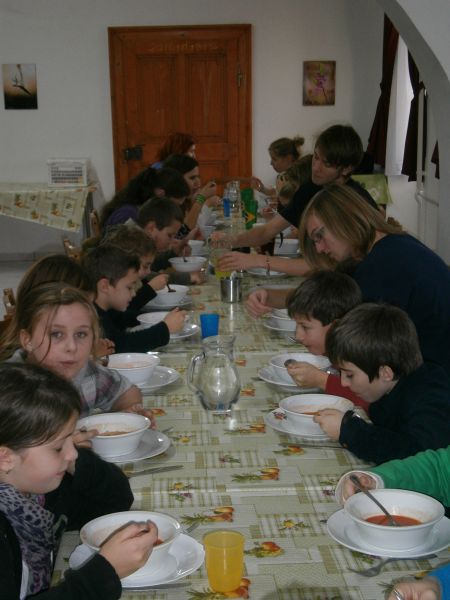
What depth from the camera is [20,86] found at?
8.05 m

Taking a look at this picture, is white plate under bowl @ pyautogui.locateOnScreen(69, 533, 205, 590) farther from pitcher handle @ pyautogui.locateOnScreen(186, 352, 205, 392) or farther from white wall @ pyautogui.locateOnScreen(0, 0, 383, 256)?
white wall @ pyautogui.locateOnScreen(0, 0, 383, 256)

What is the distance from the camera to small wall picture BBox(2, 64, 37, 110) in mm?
8016

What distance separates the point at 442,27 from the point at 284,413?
258cm

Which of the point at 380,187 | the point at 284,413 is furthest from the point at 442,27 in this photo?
the point at 380,187

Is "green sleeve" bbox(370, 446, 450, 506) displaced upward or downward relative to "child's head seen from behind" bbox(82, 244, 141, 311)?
downward

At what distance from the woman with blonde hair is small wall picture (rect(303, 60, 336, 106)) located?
5.56m

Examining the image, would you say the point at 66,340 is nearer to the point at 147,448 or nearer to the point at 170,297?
the point at 147,448

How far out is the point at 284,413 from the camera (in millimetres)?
2035

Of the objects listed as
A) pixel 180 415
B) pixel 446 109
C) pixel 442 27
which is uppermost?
pixel 442 27

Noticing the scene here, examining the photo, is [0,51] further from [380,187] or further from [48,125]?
[380,187]

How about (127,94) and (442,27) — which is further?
(127,94)

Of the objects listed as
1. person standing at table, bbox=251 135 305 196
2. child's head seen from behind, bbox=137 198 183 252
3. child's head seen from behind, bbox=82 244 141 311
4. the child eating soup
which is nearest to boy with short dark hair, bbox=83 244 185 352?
child's head seen from behind, bbox=82 244 141 311

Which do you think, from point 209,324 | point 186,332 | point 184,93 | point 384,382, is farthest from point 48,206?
point 384,382

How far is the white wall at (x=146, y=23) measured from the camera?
7.84 meters
